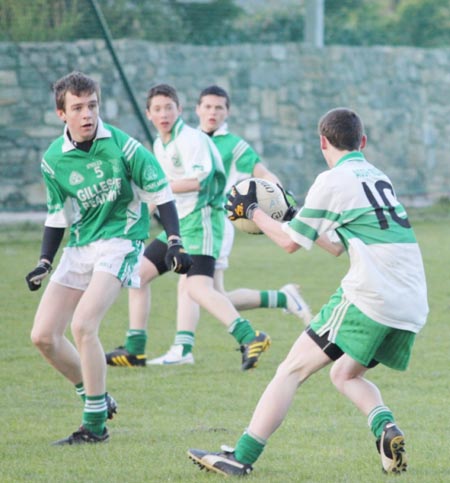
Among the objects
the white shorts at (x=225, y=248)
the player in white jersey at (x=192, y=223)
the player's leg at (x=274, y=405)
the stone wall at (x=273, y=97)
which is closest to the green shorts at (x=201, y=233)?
the player in white jersey at (x=192, y=223)

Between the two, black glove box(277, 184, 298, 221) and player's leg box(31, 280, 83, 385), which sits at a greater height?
black glove box(277, 184, 298, 221)

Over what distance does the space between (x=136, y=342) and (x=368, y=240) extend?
12.2 feet

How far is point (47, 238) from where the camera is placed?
270 inches

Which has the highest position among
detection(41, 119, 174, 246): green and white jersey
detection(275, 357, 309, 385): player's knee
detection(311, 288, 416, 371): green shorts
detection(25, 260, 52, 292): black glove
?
detection(41, 119, 174, 246): green and white jersey

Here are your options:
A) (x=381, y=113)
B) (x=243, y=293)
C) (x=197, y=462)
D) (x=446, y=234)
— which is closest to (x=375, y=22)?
(x=381, y=113)

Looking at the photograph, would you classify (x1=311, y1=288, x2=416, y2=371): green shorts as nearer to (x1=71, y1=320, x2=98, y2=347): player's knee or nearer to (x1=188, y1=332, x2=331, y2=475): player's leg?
(x1=188, y1=332, x2=331, y2=475): player's leg

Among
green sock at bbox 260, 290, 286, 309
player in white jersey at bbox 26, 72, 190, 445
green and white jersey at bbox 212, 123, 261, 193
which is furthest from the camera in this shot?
green and white jersey at bbox 212, 123, 261, 193

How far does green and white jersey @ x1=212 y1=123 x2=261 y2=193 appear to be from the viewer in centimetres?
1024

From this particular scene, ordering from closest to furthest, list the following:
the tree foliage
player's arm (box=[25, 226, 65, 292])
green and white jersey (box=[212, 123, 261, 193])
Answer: player's arm (box=[25, 226, 65, 292])
green and white jersey (box=[212, 123, 261, 193])
the tree foliage

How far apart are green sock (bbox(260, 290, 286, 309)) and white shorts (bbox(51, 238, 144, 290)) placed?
10.9ft

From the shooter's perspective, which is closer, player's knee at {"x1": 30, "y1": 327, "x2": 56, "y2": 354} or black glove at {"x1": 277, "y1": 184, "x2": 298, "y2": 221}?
black glove at {"x1": 277, "y1": 184, "x2": 298, "y2": 221}

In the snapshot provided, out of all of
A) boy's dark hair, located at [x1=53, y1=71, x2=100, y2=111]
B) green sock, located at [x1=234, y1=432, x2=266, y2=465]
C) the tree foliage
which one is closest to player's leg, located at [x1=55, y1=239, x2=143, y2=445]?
boy's dark hair, located at [x1=53, y1=71, x2=100, y2=111]

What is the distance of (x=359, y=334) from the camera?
18.2ft

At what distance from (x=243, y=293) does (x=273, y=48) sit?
11613 millimetres
